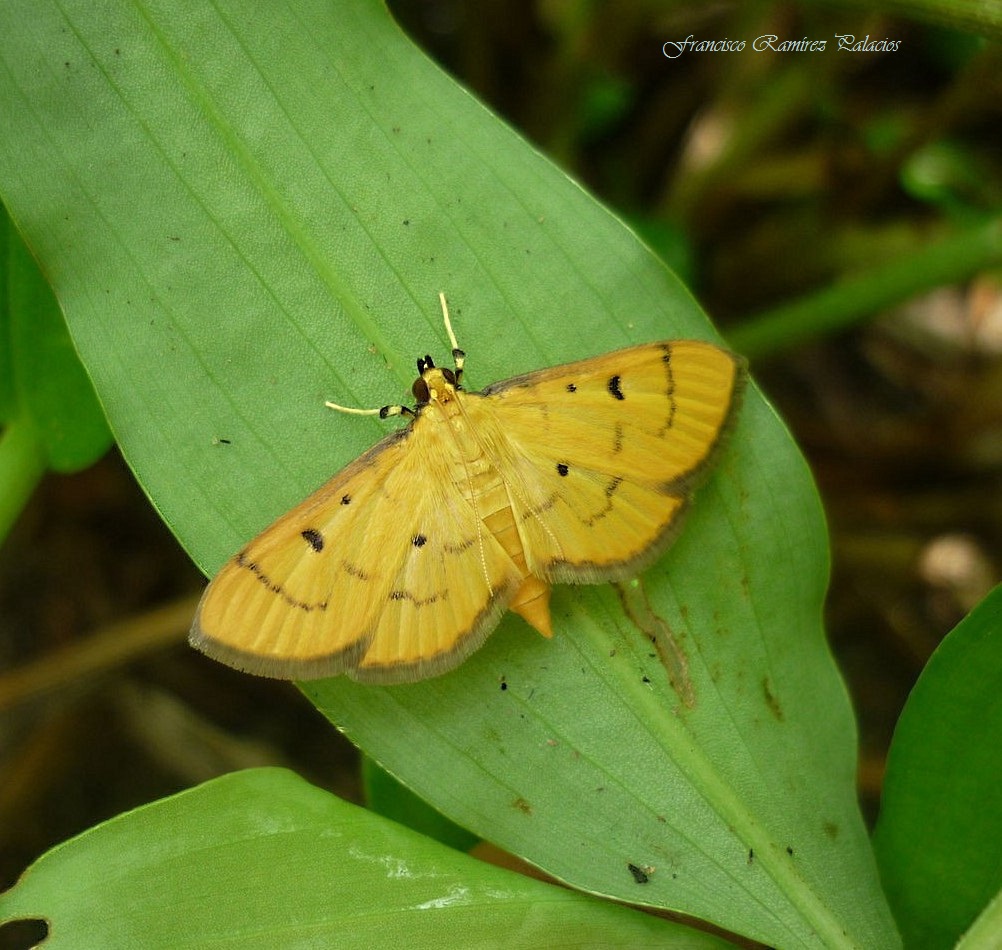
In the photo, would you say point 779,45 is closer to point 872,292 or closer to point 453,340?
point 872,292

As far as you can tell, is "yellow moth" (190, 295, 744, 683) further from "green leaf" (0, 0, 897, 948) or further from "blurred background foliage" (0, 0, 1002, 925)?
"blurred background foliage" (0, 0, 1002, 925)

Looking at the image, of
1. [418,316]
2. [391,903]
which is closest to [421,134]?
[418,316]

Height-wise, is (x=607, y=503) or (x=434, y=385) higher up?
(x=434, y=385)

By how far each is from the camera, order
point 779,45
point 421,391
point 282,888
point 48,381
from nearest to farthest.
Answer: point 282,888, point 421,391, point 48,381, point 779,45

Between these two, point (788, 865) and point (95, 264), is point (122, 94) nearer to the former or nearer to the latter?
point (95, 264)

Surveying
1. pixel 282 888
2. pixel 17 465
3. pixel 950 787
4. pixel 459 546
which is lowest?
pixel 950 787

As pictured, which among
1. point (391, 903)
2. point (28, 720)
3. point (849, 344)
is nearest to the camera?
point (391, 903)

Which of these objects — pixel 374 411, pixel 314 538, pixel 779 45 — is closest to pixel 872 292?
pixel 779 45
